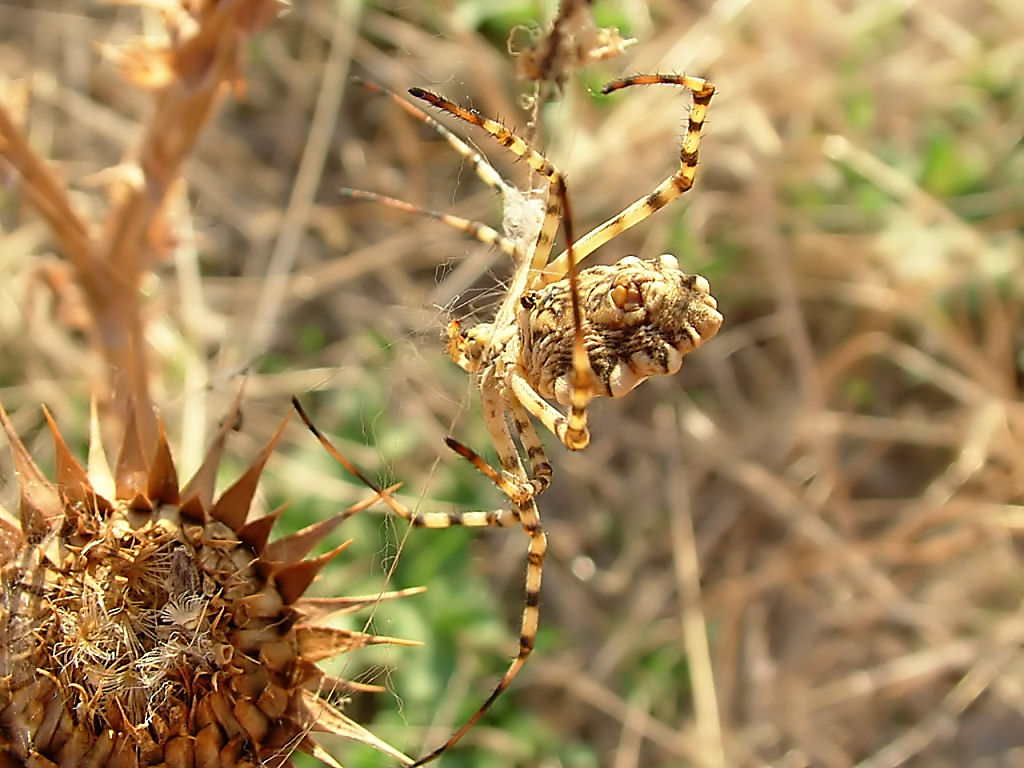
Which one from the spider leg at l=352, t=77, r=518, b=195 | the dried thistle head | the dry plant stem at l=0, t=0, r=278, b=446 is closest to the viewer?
the dried thistle head

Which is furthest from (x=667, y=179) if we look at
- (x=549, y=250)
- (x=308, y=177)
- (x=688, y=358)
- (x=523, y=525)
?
(x=308, y=177)

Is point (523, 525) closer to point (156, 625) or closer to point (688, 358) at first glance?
point (156, 625)

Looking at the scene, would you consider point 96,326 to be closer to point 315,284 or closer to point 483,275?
point 483,275

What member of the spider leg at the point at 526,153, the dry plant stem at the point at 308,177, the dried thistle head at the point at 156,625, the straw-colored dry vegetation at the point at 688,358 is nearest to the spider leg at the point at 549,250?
the spider leg at the point at 526,153

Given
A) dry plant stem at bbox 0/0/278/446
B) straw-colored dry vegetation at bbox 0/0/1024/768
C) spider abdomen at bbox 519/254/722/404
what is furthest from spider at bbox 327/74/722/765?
straw-colored dry vegetation at bbox 0/0/1024/768

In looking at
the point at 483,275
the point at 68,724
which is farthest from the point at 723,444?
the point at 68,724

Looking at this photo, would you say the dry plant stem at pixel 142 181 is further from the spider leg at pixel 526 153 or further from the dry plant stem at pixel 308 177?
the dry plant stem at pixel 308 177

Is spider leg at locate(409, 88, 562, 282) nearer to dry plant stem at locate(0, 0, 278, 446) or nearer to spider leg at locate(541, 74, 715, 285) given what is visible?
spider leg at locate(541, 74, 715, 285)
